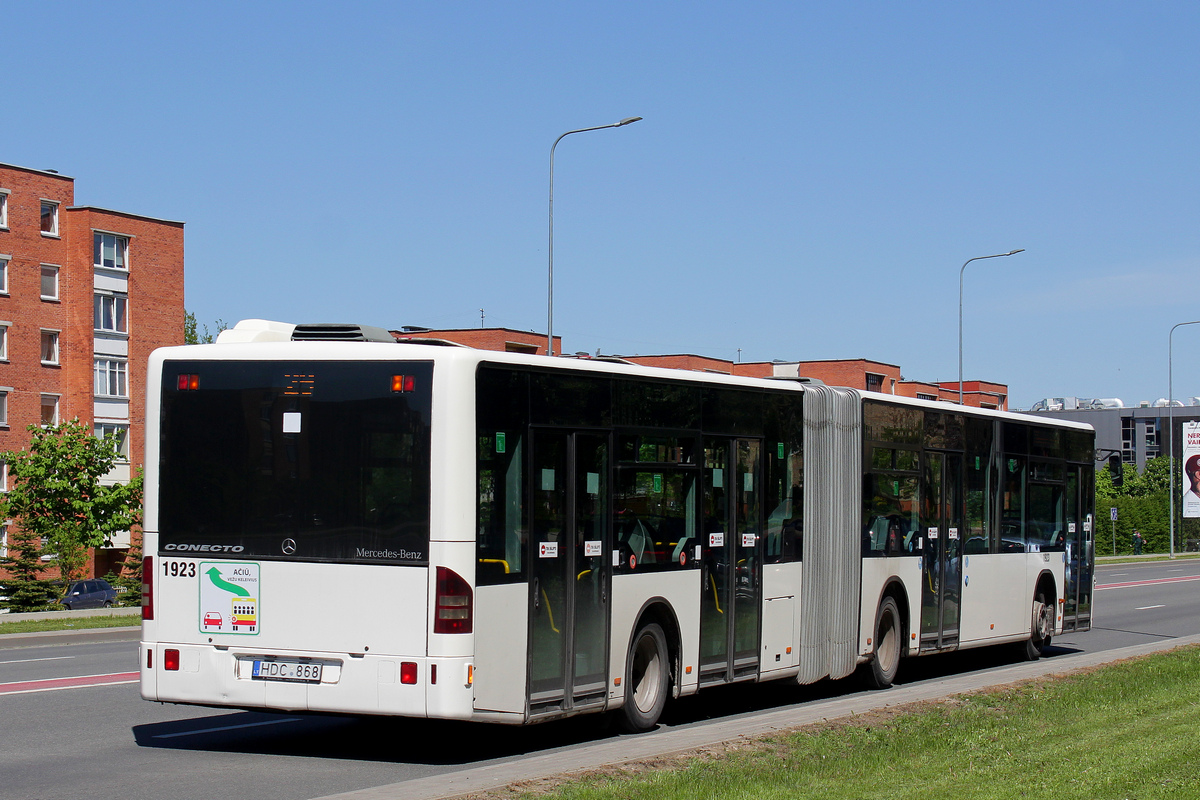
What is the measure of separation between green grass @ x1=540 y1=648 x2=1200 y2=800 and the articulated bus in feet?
5.05

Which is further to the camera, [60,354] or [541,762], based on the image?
[60,354]

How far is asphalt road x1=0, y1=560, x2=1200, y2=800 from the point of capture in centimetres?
899

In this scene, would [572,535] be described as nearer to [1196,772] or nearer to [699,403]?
[699,403]

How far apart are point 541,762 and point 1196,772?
412cm

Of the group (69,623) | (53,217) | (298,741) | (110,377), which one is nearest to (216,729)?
(298,741)

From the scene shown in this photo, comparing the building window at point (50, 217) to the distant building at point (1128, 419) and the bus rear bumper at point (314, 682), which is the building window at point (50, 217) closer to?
the bus rear bumper at point (314, 682)

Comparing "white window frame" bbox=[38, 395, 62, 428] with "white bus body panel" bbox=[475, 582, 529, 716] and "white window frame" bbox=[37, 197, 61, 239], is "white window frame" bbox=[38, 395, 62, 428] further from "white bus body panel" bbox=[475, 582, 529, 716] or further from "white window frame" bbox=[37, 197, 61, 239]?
"white bus body panel" bbox=[475, 582, 529, 716]

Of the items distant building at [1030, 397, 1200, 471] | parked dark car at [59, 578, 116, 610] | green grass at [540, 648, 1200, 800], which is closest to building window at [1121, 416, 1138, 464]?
distant building at [1030, 397, 1200, 471]

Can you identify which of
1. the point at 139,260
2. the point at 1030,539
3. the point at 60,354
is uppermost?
the point at 139,260

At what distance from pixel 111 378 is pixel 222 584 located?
58940 mm

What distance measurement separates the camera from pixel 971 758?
9.58 m

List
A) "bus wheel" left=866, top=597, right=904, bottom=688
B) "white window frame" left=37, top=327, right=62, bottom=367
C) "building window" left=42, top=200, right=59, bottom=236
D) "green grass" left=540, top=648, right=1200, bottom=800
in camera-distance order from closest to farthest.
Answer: "green grass" left=540, top=648, right=1200, bottom=800, "bus wheel" left=866, top=597, right=904, bottom=688, "white window frame" left=37, top=327, right=62, bottom=367, "building window" left=42, top=200, right=59, bottom=236

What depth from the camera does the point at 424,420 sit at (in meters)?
9.62

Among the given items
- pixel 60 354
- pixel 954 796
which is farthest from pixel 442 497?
pixel 60 354
